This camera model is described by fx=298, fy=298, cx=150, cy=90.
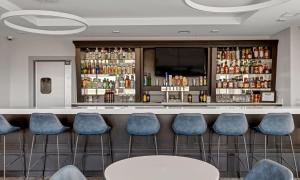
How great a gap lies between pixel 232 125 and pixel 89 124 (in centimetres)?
191

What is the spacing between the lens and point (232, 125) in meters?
3.97

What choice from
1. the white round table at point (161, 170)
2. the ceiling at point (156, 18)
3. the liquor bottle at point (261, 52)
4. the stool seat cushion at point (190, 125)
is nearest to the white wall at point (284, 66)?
the ceiling at point (156, 18)

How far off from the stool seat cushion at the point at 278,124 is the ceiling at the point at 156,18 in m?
1.64

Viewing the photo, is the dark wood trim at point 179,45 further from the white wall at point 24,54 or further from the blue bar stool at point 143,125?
the blue bar stool at point 143,125

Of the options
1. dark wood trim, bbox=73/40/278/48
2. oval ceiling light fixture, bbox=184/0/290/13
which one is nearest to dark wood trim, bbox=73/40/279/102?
dark wood trim, bbox=73/40/278/48

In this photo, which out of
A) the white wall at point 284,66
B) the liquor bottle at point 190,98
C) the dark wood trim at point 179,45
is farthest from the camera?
the liquor bottle at point 190,98

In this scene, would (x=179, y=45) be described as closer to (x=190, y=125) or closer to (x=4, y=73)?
(x=190, y=125)

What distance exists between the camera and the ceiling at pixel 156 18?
190 inches

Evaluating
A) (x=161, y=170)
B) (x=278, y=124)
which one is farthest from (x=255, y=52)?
(x=161, y=170)

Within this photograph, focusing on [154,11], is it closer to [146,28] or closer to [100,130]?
[146,28]

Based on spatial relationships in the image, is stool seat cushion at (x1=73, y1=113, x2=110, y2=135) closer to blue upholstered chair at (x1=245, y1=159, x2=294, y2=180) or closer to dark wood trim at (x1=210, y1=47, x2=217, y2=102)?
blue upholstered chair at (x1=245, y1=159, x2=294, y2=180)

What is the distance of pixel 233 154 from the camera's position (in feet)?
14.7

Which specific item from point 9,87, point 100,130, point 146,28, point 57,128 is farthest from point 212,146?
point 9,87

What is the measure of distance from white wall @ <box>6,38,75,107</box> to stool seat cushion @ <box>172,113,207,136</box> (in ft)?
13.9
